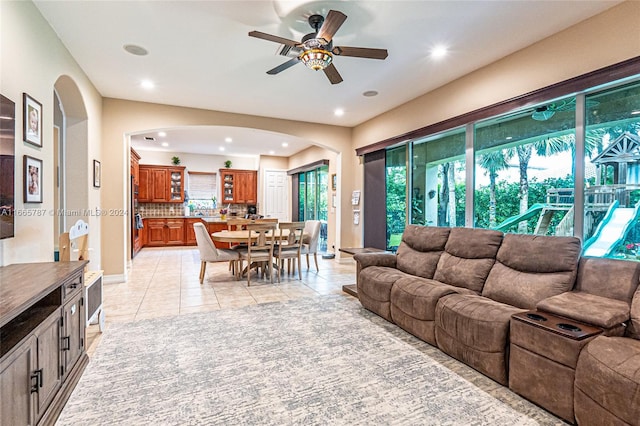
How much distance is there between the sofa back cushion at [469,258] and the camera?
3008 millimetres

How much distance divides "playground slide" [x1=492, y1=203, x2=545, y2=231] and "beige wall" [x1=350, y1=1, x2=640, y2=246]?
1.22m

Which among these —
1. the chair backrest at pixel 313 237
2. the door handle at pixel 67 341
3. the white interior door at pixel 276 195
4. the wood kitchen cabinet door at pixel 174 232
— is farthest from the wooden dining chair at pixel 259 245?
the white interior door at pixel 276 195

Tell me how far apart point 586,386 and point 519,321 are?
46cm

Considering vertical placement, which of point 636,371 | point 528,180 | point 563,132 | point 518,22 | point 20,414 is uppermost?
point 518,22

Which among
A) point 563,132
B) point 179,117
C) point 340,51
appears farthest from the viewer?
point 179,117

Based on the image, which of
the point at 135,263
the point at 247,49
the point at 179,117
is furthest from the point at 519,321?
the point at 135,263

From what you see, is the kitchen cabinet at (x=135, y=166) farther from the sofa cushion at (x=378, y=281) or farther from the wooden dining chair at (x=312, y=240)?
the sofa cushion at (x=378, y=281)

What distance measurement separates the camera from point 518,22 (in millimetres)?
2871

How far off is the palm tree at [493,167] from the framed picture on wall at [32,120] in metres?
4.53

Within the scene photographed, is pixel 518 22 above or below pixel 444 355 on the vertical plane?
A: above

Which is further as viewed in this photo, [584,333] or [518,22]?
[518,22]

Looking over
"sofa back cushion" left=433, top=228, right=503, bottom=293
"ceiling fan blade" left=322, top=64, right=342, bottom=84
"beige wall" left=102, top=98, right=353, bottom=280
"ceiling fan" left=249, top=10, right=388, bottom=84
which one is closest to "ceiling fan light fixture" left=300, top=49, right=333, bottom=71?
"ceiling fan" left=249, top=10, right=388, bottom=84

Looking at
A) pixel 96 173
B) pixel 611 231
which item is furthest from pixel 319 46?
pixel 96 173

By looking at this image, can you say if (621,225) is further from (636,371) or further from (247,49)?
(247,49)
